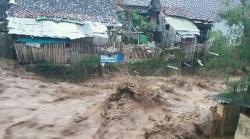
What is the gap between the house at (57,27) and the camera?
21.2 m

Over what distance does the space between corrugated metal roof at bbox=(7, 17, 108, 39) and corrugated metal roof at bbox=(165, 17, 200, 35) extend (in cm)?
443

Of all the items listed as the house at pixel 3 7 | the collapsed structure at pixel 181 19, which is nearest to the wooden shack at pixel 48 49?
the house at pixel 3 7

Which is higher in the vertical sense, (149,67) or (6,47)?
(6,47)

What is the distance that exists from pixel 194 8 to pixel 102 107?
12719 mm

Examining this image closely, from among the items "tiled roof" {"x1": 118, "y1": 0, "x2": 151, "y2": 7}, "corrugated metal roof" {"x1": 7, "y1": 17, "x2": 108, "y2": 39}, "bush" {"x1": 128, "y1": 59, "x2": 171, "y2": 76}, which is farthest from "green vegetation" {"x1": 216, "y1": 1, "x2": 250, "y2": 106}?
"tiled roof" {"x1": 118, "y1": 0, "x2": 151, "y2": 7}

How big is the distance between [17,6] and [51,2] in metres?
2.02

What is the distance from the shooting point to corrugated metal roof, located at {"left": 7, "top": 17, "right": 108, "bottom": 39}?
21.3m

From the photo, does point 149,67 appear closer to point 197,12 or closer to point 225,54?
point 197,12

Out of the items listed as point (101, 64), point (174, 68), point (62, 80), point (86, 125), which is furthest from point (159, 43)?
point (86, 125)

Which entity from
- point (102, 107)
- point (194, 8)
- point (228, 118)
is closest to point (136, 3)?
point (194, 8)

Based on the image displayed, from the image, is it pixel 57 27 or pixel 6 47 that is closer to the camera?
pixel 6 47

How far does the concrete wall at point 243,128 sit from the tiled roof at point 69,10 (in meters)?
11.9

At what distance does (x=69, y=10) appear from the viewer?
2439cm

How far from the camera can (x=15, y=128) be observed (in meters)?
14.7
